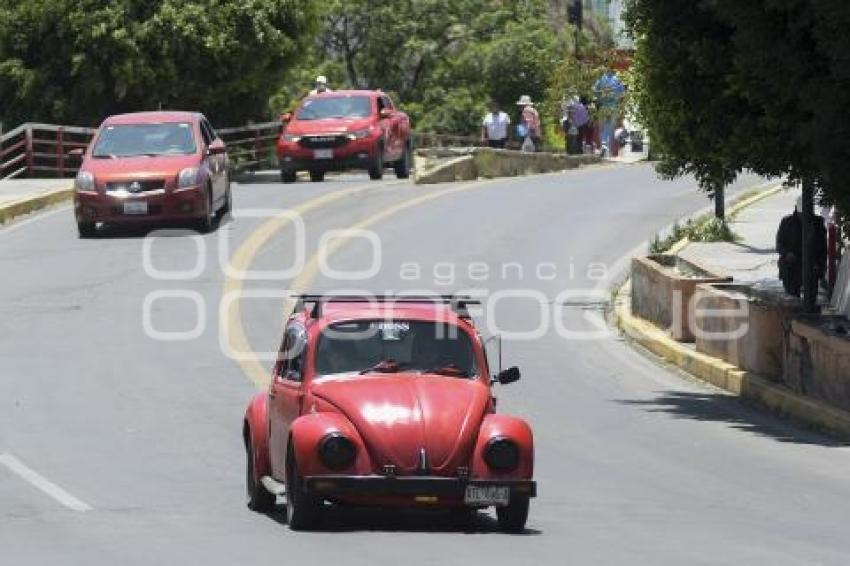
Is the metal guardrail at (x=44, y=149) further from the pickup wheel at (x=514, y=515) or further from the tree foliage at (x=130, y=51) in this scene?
the pickup wheel at (x=514, y=515)

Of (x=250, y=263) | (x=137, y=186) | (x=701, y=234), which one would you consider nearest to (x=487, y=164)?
(x=701, y=234)

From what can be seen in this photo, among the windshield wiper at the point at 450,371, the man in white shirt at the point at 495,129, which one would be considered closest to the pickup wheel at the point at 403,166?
the man in white shirt at the point at 495,129

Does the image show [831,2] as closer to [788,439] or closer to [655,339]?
[788,439]

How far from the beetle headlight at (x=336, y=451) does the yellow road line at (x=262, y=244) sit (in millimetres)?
7974

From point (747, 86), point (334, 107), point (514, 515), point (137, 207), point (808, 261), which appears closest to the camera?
point (514, 515)

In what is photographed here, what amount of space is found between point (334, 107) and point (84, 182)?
481 inches

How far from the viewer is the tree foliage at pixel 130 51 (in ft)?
151

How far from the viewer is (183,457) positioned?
1770 cm

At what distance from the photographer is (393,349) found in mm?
14711

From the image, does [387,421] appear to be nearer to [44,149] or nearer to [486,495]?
[486,495]

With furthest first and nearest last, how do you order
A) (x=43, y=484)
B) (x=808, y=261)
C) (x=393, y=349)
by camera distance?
(x=808, y=261), (x=43, y=484), (x=393, y=349)

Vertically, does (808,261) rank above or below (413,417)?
below

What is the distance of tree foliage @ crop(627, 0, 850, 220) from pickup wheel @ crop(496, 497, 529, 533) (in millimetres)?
6508

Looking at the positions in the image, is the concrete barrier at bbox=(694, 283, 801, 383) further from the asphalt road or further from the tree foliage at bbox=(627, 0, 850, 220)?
the tree foliage at bbox=(627, 0, 850, 220)
